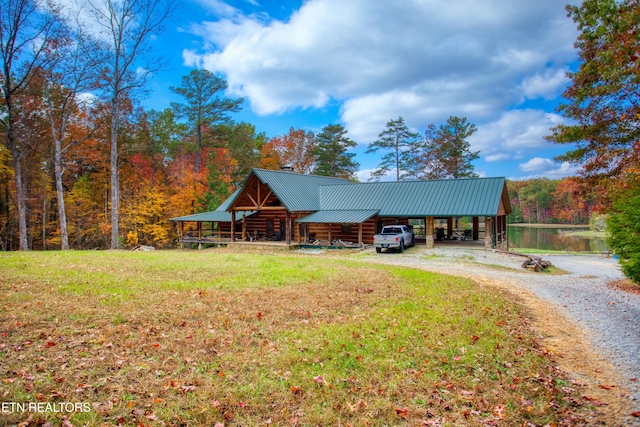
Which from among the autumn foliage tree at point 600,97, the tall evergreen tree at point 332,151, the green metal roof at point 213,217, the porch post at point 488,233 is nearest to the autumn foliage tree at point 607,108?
the autumn foliage tree at point 600,97

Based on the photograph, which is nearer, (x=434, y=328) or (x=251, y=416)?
(x=251, y=416)

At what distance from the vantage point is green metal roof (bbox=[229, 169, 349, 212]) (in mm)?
26500

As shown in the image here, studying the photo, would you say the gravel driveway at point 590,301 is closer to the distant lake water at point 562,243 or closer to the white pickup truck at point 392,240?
the white pickup truck at point 392,240

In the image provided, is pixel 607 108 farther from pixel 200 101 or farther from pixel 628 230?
pixel 200 101

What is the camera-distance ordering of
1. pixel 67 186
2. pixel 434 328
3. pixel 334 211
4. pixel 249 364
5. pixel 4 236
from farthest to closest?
1. pixel 67 186
2. pixel 4 236
3. pixel 334 211
4. pixel 434 328
5. pixel 249 364

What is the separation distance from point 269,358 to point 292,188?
23.7 metres

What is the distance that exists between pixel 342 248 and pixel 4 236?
3065 cm

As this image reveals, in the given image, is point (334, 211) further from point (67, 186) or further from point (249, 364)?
point (67, 186)

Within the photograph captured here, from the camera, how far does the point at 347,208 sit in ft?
93.0

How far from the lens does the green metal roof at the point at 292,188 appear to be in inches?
1043

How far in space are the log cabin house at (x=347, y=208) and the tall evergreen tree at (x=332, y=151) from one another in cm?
1595

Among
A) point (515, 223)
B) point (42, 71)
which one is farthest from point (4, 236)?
point (515, 223)

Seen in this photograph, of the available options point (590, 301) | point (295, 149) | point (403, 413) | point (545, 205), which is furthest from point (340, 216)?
point (545, 205)

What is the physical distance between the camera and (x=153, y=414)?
3.91m
